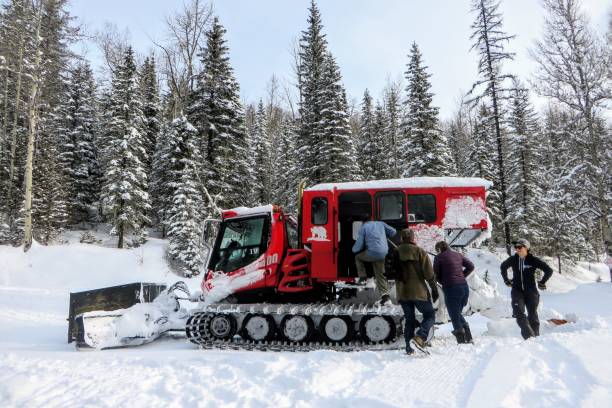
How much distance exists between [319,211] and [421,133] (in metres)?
19.6

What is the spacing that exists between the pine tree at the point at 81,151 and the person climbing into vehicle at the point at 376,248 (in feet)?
104

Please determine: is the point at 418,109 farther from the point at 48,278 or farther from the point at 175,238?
the point at 48,278

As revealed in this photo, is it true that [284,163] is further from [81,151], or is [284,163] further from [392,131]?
[81,151]

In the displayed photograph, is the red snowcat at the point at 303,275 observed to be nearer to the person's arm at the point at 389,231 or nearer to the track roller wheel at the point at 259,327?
the track roller wheel at the point at 259,327

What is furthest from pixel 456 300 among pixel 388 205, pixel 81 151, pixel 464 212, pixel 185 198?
pixel 81 151

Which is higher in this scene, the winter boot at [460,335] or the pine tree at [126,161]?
the pine tree at [126,161]

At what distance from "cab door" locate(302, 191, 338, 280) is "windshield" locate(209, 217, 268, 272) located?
903 mm

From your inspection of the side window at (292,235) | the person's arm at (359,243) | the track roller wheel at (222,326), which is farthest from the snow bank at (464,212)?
the track roller wheel at (222,326)

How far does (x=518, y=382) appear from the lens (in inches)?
177

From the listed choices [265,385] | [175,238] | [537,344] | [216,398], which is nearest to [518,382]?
[537,344]

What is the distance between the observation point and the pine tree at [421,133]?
2564 centimetres

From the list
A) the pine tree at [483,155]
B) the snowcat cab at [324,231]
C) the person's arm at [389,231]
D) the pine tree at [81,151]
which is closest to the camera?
the person's arm at [389,231]

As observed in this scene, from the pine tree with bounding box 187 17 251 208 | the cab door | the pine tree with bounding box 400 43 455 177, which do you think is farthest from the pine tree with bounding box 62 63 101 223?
the cab door

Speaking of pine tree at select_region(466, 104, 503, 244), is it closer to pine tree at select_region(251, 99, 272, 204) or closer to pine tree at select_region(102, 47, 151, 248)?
pine tree at select_region(251, 99, 272, 204)
